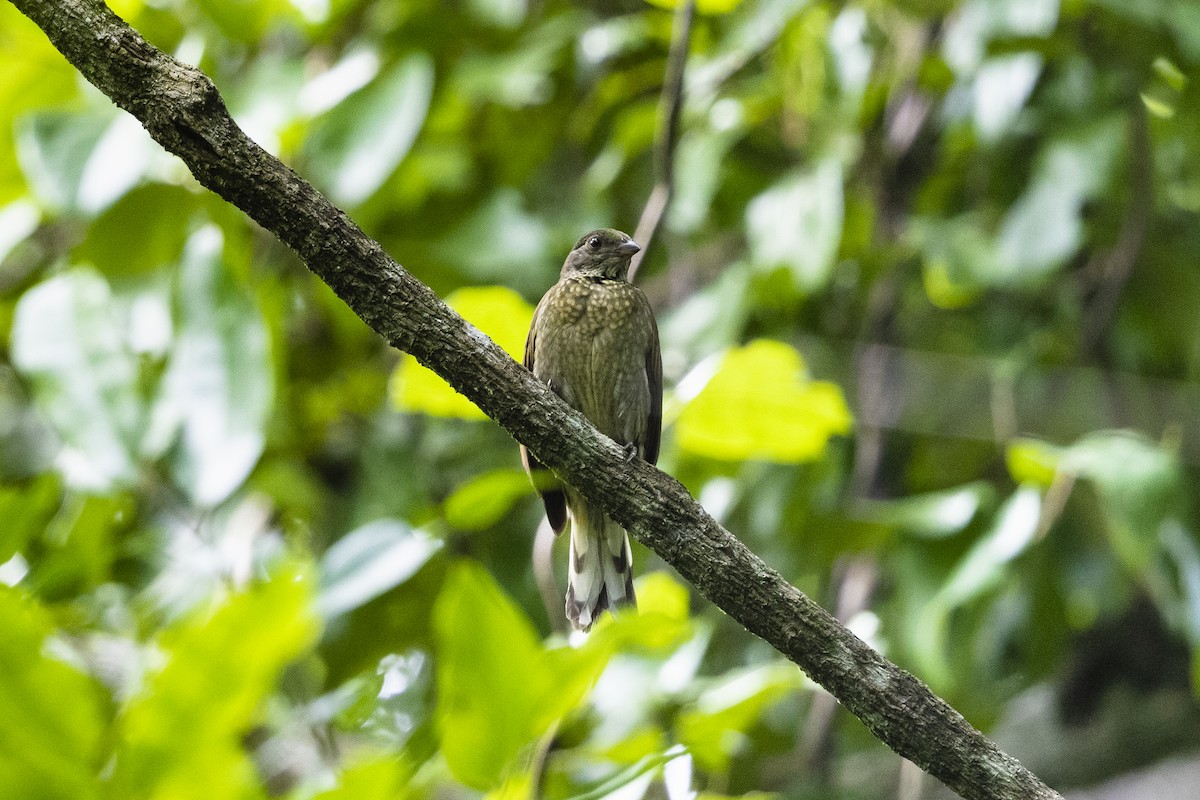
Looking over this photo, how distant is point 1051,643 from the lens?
3578mm

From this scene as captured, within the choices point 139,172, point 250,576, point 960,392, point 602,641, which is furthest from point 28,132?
point 960,392

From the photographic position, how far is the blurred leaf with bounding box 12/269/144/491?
2.74m

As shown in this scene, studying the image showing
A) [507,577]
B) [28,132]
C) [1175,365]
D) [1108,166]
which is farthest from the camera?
[1175,365]

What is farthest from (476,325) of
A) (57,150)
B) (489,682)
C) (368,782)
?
(368,782)

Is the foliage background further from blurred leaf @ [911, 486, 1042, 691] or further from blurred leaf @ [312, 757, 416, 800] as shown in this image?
blurred leaf @ [312, 757, 416, 800]

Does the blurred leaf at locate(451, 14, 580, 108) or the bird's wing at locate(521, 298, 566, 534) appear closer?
the bird's wing at locate(521, 298, 566, 534)

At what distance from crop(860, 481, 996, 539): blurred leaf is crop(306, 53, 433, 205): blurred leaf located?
5.27 ft

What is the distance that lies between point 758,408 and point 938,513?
0.72m

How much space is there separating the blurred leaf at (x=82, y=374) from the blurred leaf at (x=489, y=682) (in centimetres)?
152

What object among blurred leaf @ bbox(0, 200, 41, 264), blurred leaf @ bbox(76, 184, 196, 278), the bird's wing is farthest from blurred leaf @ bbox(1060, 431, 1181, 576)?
blurred leaf @ bbox(0, 200, 41, 264)

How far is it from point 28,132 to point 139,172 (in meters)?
0.28

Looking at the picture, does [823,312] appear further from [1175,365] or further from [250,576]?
[250,576]

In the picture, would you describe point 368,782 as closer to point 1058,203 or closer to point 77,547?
point 77,547

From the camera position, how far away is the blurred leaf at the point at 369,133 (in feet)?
10.1
